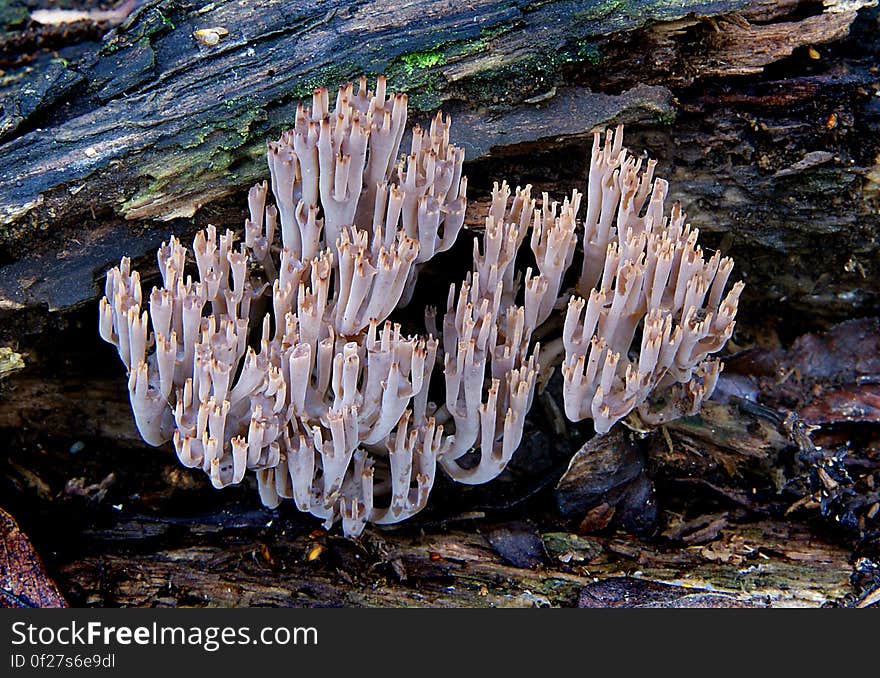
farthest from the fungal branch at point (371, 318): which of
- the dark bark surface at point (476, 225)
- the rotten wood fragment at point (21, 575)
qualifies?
the rotten wood fragment at point (21, 575)

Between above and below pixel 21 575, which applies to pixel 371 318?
above

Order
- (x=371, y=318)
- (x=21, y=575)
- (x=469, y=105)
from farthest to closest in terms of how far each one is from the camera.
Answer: (x=469, y=105), (x=21, y=575), (x=371, y=318)

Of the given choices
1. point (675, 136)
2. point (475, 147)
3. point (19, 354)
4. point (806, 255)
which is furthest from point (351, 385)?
point (806, 255)

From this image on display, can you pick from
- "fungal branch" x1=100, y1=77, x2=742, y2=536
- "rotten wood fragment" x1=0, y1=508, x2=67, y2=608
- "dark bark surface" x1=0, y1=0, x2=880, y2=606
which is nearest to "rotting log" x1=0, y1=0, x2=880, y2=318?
"dark bark surface" x1=0, y1=0, x2=880, y2=606

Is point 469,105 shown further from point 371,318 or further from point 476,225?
point 371,318

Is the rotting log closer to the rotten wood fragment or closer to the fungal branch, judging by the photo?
the fungal branch

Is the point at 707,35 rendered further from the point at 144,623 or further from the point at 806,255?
the point at 144,623

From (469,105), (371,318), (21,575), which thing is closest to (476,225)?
(469,105)
